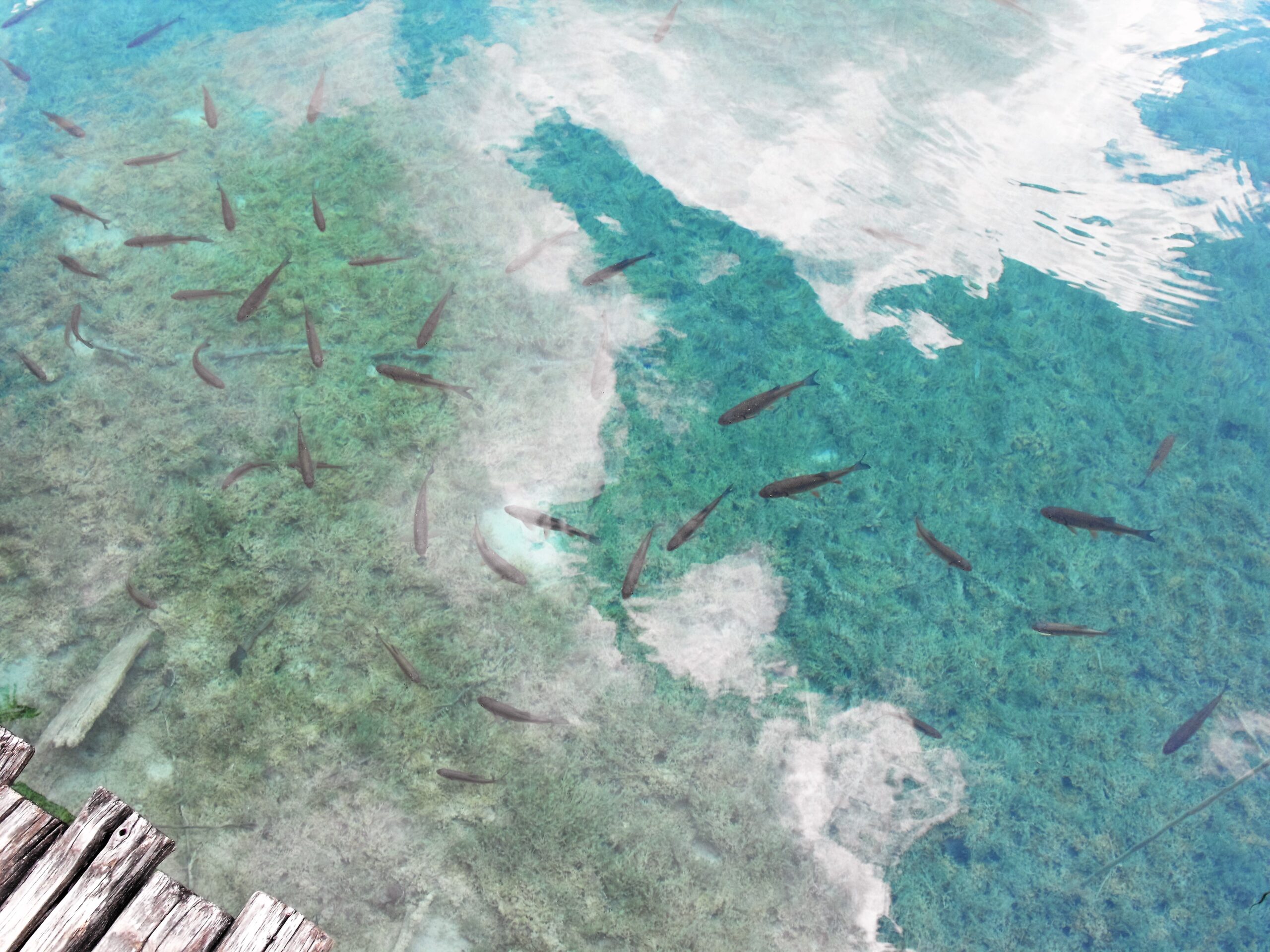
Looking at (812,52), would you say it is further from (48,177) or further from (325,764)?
(325,764)

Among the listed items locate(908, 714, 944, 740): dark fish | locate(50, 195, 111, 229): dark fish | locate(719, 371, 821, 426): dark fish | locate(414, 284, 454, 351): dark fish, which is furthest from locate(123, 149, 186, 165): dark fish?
locate(908, 714, 944, 740): dark fish

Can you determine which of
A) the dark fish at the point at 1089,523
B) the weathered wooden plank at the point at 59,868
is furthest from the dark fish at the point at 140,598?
the dark fish at the point at 1089,523

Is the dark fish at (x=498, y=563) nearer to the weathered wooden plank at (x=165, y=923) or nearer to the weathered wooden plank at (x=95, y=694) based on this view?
the weathered wooden plank at (x=95, y=694)

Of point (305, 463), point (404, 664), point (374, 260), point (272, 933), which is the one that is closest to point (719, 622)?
point (404, 664)

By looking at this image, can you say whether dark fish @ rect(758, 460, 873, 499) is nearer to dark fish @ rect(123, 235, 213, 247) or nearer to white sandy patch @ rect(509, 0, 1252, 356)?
white sandy patch @ rect(509, 0, 1252, 356)

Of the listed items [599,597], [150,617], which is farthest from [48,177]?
[599,597]
